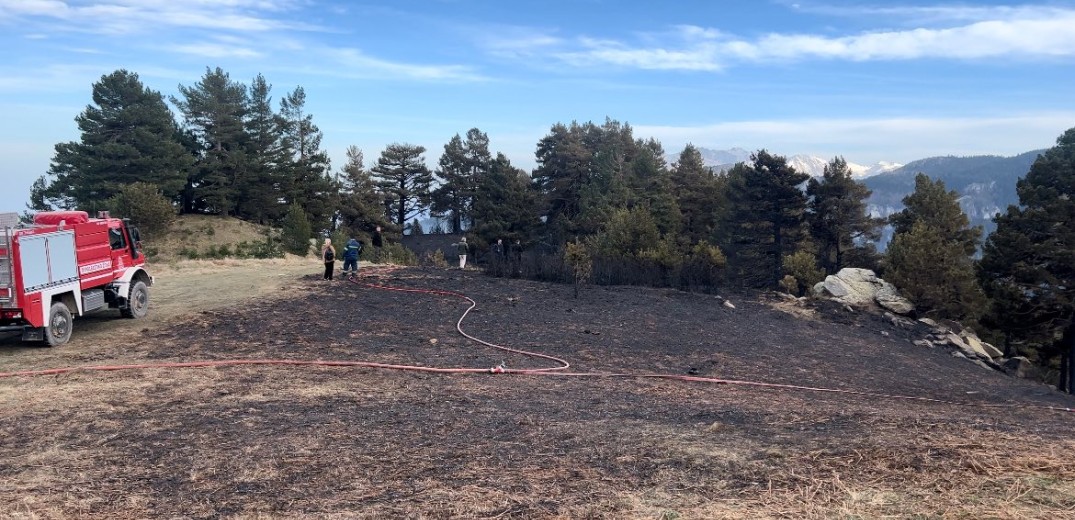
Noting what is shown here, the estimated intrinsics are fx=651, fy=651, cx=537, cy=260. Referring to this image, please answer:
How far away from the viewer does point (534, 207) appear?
4919 centimetres

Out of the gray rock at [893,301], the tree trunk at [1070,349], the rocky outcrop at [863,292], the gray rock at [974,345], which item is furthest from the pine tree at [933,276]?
the tree trunk at [1070,349]

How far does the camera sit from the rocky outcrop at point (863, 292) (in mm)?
20938

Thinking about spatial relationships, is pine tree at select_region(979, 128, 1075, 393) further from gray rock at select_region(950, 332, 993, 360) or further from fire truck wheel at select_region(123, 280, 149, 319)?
fire truck wheel at select_region(123, 280, 149, 319)

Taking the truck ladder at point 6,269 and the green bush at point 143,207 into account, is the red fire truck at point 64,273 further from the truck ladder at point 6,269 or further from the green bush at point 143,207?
the green bush at point 143,207

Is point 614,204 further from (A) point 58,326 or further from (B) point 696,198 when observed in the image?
(A) point 58,326

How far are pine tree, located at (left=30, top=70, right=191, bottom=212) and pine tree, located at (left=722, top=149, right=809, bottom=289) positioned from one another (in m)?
31.5

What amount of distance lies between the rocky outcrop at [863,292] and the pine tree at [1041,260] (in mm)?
3448

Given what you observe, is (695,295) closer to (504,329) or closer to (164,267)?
(504,329)

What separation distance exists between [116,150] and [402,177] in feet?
89.8

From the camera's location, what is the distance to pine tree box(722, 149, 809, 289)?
3688 centimetres

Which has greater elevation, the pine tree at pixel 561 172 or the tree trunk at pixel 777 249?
the pine tree at pixel 561 172

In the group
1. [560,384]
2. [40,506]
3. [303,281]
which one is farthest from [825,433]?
[303,281]

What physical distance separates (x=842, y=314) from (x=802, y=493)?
1593cm

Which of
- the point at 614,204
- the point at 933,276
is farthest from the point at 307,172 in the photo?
the point at 933,276
